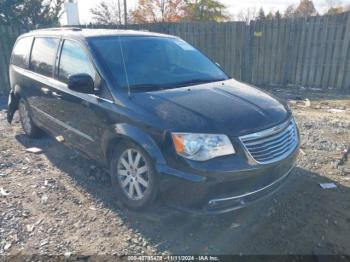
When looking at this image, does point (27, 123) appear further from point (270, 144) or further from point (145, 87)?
point (270, 144)

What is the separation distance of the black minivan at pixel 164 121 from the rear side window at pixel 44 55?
0.10 ft

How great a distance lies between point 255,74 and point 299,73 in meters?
1.35

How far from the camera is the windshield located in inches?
128

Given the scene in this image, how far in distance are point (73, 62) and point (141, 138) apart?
62.8 inches

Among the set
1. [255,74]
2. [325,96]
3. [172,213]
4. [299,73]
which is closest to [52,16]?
[255,74]

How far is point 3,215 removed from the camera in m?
3.23

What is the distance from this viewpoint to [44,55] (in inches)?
172

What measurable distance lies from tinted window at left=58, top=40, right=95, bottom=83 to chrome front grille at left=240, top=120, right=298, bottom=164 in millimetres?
1863

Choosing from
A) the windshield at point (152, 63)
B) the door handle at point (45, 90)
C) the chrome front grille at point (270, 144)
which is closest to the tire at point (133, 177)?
the windshield at point (152, 63)

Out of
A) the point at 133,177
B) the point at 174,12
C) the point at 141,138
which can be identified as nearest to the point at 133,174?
the point at 133,177

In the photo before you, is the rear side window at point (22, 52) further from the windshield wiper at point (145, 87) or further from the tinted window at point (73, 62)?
the windshield wiper at point (145, 87)

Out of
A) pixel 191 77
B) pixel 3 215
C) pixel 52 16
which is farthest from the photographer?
pixel 52 16

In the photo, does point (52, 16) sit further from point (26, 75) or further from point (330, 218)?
point (330, 218)

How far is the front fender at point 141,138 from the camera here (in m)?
2.67
